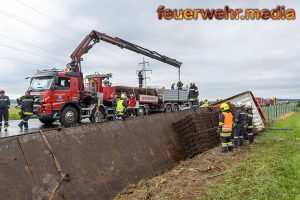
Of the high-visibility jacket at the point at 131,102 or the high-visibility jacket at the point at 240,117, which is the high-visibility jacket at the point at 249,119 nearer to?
the high-visibility jacket at the point at 240,117

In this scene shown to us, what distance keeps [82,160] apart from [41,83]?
8.79 m

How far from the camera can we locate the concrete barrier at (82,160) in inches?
198

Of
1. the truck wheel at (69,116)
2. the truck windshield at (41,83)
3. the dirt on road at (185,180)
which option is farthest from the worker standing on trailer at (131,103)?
the dirt on road at (185,180)

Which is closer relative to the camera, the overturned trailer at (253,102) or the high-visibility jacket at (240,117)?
the high-visibility jacket at (240,117)

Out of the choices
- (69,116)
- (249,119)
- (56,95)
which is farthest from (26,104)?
(249,119)

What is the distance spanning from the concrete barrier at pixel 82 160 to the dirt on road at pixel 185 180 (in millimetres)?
340

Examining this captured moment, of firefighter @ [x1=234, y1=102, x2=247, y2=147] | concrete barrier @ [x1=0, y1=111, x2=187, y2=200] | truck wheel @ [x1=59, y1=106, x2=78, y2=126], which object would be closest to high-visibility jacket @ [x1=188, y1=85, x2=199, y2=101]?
firefighter @ [x1=234, y1=102, x2=247, y2=147]

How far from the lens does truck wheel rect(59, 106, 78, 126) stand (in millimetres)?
13667

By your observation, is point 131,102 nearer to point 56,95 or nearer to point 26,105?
point 56,95

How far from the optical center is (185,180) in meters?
6.59

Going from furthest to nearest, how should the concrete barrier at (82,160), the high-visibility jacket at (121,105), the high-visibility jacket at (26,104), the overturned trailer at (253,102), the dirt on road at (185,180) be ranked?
the overturned trailer at (253,102)
the high-visibility jacket at (121,105)
the high-visibility jacket at (26,104)
the dirt on road at (185,180)
the concrete barrier at (82,160)

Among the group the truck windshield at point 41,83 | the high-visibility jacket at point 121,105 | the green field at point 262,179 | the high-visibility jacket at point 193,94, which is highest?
the truck windshield at point 41,83

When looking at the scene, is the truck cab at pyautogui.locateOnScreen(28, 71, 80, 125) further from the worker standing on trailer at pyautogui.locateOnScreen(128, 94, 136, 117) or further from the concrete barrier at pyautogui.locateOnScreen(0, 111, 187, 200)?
the concrete barrier at pyautogui.locateOnScreen(0, 111, 187, 200)

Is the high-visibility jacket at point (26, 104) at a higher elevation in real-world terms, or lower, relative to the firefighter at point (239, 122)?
higher
